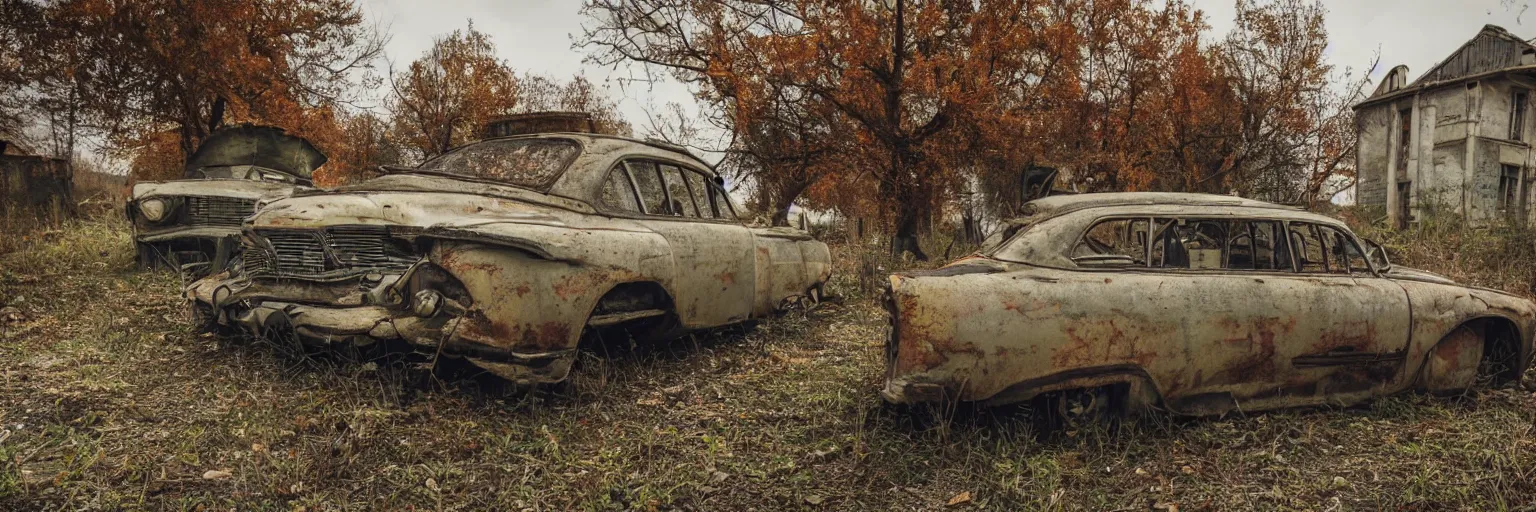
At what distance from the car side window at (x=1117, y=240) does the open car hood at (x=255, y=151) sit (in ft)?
30.7

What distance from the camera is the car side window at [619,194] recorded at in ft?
16.7

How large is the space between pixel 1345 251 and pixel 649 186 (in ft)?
14.1

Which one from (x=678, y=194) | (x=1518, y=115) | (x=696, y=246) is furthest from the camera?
(x=1518, y=115)

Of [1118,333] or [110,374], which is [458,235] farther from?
[1118,333]

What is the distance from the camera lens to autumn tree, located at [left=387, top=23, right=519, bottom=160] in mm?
21531

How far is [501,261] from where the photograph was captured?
4.02 m

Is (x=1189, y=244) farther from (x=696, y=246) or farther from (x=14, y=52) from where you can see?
(x=14, y=52)

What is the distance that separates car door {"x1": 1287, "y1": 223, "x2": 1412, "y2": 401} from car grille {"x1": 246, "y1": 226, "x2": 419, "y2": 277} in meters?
4.84

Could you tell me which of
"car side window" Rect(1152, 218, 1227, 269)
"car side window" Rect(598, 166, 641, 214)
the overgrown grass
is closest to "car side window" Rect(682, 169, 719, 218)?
"car side window" Rect(598, 166, 641, 214)

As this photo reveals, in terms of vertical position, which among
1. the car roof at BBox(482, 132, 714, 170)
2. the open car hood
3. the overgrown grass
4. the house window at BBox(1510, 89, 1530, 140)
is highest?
the house window at BBox(1510, 89, 1530, 140)

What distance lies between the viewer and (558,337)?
4172 mm

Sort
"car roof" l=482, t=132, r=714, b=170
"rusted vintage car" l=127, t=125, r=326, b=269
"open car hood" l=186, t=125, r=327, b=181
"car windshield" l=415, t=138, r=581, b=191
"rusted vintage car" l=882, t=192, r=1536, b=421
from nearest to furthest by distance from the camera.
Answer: "rusted vintage car" l=882, t=192, r=1536, b=421
"car windshield" l=415, t=138, r=581, b=191
"car roof" l=482, t=132, r=714, b=170
"rusted vintage car" l=127, t=125, r=326, b=269
"open car hood" l=186, t=125, r=327, b=181

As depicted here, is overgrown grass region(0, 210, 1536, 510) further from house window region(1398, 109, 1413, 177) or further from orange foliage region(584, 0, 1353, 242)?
house window region(1398, 109, 1413, 177)

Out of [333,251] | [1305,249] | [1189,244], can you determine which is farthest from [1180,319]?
[333,251]
